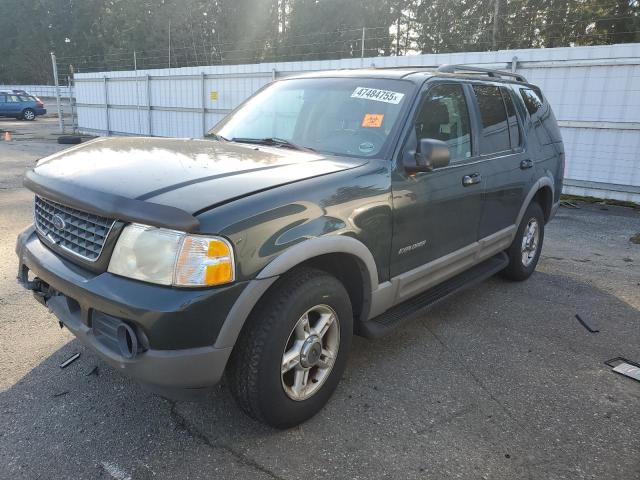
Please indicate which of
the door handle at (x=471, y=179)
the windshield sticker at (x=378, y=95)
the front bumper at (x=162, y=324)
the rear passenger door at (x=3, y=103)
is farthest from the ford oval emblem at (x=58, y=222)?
the rear passenger door at (x=3, y=103)

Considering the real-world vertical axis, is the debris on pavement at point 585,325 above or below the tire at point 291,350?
below

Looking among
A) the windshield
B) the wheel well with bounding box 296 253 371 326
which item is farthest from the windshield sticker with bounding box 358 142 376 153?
the wheel well with bounding box 296 253 371 326

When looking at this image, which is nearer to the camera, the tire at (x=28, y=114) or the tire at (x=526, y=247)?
the tire at (x=526, y=247)

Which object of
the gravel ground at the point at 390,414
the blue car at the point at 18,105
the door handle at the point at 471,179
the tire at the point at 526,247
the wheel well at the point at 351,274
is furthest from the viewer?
the blue car at the point at 18,105

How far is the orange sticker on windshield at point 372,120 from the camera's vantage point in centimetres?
325

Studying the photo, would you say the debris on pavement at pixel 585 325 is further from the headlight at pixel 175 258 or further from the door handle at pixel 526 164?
the headlight at pixel 175 258

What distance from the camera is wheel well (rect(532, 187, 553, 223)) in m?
5.12

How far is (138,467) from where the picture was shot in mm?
2355

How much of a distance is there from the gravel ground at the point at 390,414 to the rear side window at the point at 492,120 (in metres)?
1.42

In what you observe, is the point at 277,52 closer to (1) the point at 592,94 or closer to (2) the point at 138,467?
(1) the point at 592,94

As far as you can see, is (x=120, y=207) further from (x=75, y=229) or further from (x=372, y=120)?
(x=372, y=120)

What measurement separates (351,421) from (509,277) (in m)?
2.91

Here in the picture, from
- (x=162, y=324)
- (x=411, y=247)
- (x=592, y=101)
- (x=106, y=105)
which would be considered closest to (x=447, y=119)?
(x=411, y=247)

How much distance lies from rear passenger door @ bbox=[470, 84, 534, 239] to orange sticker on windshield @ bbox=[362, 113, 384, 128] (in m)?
1.06
